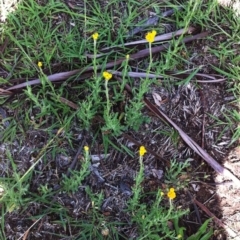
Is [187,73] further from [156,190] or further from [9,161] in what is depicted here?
[9,161]

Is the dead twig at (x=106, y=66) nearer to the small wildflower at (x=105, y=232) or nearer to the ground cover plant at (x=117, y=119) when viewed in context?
the ground cover plant at (x=117, y=119)

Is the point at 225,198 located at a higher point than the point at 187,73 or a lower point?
lower

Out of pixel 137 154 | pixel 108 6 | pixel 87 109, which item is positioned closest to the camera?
pixel 87 109

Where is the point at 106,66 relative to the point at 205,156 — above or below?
above

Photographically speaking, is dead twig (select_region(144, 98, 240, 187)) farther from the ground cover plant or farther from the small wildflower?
the small wildflower

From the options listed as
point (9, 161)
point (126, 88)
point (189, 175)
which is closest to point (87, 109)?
point (126, 88)

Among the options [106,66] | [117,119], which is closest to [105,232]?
[117,119]

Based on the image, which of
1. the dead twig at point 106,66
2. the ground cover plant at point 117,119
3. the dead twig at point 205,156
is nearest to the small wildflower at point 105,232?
the ground cover plant at point 117,119

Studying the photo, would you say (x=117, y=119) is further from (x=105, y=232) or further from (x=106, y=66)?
(x=105, y=232)

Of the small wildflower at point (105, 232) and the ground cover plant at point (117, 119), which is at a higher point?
the ground cover plant at point (117, 119)
